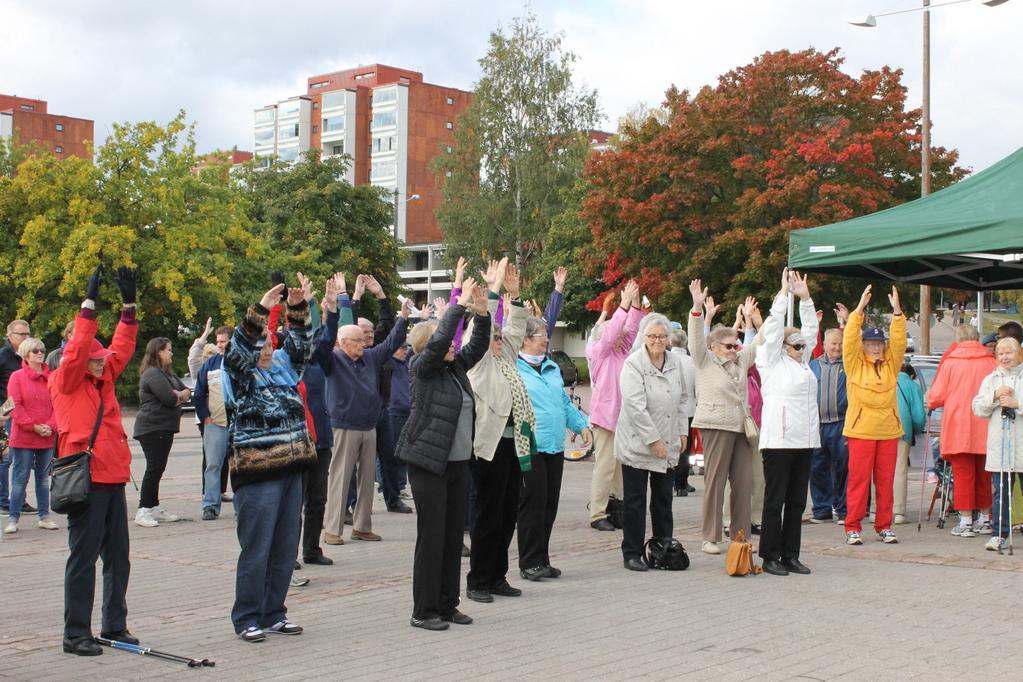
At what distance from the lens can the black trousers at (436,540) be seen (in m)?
7.34

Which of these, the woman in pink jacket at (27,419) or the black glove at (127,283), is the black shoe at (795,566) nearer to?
the black glove at (127,283)

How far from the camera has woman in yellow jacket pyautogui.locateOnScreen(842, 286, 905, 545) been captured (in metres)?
10.6

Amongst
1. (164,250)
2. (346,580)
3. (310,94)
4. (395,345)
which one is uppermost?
(310,94)

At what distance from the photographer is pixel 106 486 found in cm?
683

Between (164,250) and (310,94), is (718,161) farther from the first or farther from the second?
(310,94)

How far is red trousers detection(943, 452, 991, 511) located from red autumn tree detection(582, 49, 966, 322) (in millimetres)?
22632

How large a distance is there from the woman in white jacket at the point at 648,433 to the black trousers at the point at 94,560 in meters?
4.04

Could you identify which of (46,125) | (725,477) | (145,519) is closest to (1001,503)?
(725,477)

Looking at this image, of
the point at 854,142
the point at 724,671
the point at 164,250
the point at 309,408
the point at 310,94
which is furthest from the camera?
the point at 310,94

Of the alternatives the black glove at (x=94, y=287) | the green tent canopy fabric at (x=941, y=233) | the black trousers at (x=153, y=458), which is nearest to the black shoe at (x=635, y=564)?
the green tent canopy fabric at (x=941, y=233)

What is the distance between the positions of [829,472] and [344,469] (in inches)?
211

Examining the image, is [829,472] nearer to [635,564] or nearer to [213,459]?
[635,564]

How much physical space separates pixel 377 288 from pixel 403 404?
3.63 m

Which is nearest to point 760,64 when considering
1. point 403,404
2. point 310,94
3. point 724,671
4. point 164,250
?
point 164,250
